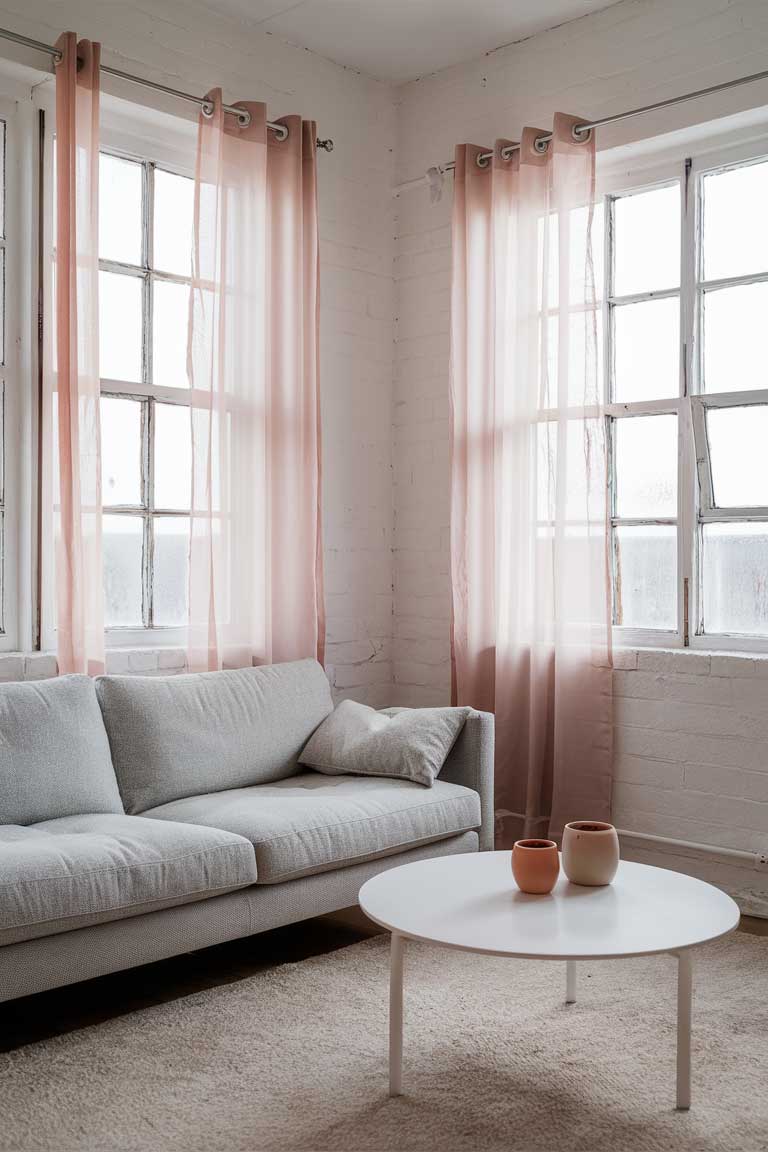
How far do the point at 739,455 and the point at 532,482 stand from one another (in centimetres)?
74

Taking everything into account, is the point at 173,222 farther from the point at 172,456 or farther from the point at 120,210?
the point at 172,456

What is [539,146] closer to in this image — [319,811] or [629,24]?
[629,24]

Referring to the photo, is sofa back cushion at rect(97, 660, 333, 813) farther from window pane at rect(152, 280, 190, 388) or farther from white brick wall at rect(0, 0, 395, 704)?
window pane at rect(152, 280, 190, 388)

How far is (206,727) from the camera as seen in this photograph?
11.4ft

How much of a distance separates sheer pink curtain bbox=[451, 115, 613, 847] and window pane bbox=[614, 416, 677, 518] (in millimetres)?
177

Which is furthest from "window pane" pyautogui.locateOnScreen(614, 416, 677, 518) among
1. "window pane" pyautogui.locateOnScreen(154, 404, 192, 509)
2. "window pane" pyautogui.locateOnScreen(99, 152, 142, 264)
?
"window pane" pyautogui.locateOnScreen(99, 152, 142, 264)

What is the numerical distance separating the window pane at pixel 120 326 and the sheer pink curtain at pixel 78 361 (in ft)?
1.03

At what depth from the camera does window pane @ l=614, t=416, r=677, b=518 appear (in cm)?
403

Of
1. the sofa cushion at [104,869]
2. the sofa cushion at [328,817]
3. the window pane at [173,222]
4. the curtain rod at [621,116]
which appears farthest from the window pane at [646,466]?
the sofa cushion at [104,869]

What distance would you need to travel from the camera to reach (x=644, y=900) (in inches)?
94.8

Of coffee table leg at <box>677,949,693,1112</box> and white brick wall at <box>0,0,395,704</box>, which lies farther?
white brick wall at <box>0,0,395,704</box>

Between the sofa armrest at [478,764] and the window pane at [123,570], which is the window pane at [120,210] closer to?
the window pane at [123,570]

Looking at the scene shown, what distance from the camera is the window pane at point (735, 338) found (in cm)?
382

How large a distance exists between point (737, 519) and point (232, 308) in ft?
6.24
